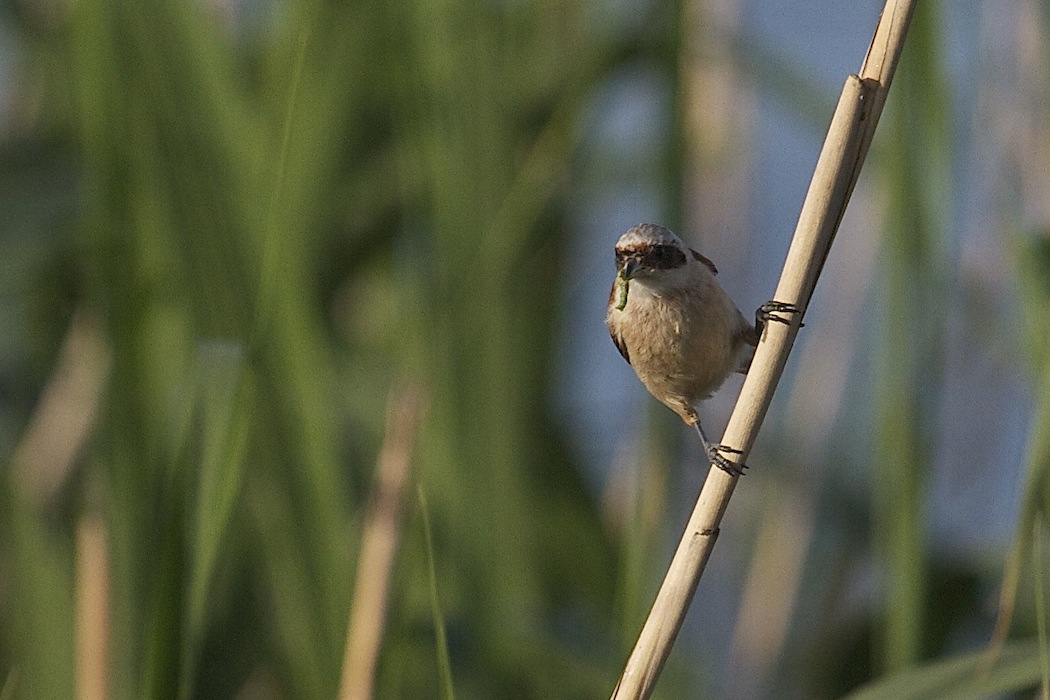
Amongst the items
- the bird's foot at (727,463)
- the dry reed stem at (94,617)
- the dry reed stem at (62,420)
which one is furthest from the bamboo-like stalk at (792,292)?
the dry reed stem at (62,420)

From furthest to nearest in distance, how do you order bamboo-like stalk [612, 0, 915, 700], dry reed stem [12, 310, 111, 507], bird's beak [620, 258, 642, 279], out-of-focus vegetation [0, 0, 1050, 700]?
dry reed stem [12, 310, 111, 507] → out-of-focus vegetation [0, 0, 1050, 700] → bird's beak [620, 258, 642, 279] → bamboo-like stalk [612, 0, 915, 700]

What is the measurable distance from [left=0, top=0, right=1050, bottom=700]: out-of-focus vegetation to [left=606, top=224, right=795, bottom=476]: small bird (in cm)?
6

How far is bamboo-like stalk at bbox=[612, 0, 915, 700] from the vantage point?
2.82 ft

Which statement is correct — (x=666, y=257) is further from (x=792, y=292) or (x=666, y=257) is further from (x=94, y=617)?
(x=94, y=617)

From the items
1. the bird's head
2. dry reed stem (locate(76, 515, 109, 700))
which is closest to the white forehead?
the bird's head

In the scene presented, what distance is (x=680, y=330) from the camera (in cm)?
123

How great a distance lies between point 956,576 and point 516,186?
3.11 feet

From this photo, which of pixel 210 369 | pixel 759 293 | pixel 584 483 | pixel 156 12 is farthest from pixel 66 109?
pixel 759 293

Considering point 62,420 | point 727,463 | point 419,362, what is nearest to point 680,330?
point 727,463

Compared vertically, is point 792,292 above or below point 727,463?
above

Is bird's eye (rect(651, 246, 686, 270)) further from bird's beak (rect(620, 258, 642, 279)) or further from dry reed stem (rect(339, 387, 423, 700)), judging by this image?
dry reed stem (rect(339, 387, 423, 700))

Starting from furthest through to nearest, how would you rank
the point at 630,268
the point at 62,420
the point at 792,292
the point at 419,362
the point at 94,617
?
the point at 62,420
the point at 419,362
the point at 94,617
the point at 630,268
the point at 792,292

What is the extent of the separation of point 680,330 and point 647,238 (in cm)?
11

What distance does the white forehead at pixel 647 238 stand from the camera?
3.79ft
